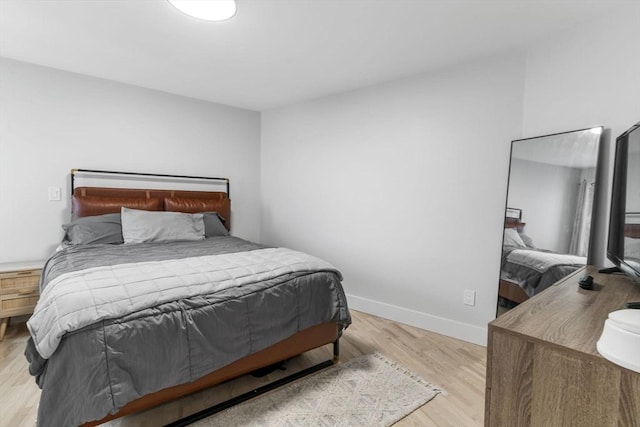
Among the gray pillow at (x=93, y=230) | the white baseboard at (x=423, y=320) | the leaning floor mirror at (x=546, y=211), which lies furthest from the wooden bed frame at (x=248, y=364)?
the gray pillow at (x=93, y=230)

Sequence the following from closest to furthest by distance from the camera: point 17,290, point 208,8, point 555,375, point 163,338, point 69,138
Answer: point 555,375 → point 163,338 → point 208,8 → point 17,290 → point 69,138

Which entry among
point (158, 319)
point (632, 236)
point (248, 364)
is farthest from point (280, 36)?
point (632, 236)

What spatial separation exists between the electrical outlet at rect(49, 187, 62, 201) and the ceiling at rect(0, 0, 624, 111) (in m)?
1.11

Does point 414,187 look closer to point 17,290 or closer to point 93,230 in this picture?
point 93,230

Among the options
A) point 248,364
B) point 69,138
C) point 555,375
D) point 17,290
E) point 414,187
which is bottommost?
point 248,364

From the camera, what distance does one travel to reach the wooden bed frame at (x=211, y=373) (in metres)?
1.61

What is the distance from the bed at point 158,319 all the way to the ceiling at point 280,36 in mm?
1457

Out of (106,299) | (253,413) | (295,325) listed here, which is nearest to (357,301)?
(295,325)

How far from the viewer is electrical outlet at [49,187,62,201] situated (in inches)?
116

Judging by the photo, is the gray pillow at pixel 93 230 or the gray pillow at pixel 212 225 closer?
the gray pillow at pixel 93 230

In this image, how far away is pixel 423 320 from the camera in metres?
2.93

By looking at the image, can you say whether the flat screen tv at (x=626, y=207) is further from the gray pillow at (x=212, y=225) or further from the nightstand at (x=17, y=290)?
the nightstand at (x=17, y=290)

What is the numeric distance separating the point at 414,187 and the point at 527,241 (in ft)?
3.28

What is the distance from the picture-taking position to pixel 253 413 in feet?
5.81
